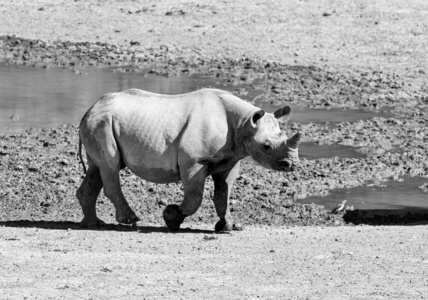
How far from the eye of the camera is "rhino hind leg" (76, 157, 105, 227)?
12.6 metres

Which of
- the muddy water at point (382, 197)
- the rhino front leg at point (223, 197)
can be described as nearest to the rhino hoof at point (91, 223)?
the rhino front leg at point (223, 197)

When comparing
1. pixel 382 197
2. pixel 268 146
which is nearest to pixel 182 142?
pixel 268 146

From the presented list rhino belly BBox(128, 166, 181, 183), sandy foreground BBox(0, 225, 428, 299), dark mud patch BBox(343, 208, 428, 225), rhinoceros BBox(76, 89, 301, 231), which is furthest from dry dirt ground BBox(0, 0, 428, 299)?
dark mud patch BBox(343, 208, 428, 225)

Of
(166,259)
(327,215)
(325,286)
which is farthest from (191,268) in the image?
(327,215)

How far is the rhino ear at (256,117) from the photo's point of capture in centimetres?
1214

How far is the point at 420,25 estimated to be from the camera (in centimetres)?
2570

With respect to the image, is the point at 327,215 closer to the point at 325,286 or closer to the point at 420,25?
the point at 325,286

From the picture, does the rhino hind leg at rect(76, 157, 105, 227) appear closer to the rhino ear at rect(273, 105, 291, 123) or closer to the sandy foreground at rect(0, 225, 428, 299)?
the sandy foreground at rect(0, 225, 428, 299)

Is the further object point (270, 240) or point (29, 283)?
point (270, 240)

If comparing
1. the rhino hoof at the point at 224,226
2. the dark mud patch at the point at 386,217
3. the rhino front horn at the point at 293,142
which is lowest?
the dark mud patch at the point at 386,217

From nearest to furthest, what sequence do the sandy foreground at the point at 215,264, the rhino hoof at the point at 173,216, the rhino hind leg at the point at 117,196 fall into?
the sandy foreground at the point at 215,264, the rhino hoof at the point at 173,216, the rhino hind leg at the point at 117,196

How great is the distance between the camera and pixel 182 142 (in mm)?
12133

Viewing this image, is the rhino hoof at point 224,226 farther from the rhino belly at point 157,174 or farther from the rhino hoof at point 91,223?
the rhino hoof at point 91,223

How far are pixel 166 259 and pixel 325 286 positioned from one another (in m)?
1.59
